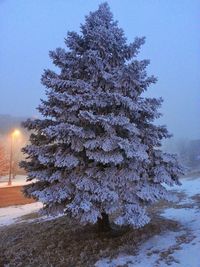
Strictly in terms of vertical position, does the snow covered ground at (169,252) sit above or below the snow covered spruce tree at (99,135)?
below

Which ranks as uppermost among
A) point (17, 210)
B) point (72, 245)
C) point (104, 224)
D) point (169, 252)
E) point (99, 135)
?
point (99, 135)

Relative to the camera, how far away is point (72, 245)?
11367 mm

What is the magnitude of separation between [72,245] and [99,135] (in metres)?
3.67

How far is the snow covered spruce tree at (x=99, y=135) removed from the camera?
32.4 feet

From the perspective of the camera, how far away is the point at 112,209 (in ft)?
32.3

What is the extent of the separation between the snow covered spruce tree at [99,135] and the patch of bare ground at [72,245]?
93cm

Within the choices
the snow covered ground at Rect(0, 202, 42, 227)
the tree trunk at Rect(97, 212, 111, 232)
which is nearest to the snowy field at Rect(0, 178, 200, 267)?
the tree trunk at Rect(97, 212, 111, 232)

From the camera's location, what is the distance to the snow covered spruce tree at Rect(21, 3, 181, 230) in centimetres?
988

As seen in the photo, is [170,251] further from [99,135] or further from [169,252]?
[99,135]

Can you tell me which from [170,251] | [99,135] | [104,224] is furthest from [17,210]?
[170,251]

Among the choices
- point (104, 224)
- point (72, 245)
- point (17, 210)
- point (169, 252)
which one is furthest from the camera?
point (17, 210)

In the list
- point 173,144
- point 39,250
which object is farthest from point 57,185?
point 173,144

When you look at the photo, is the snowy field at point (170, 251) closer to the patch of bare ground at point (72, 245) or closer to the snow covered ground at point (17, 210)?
the patch of bare ground at point (72, 245)

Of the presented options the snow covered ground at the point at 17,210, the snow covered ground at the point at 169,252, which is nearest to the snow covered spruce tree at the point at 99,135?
the snow covered ground at the point at 169,252
